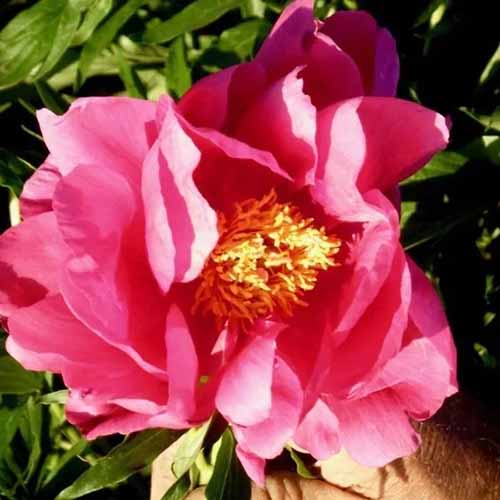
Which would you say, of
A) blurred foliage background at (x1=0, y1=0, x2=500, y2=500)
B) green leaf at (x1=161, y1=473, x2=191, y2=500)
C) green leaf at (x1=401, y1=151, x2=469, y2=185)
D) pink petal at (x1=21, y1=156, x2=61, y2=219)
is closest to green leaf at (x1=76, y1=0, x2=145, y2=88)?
blurred foliage background at (x1=0, y1=0, x2=500, y2=500)

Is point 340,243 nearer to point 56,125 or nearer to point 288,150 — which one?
point 288,150

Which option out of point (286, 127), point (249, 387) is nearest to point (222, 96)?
point (286, 127)

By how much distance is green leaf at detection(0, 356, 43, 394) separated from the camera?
1.32 meters

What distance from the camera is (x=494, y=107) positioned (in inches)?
54.5

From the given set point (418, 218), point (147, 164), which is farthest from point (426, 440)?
point (147, 164)

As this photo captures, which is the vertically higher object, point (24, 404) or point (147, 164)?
point (147, 164)

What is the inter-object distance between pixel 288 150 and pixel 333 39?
0.50 feet

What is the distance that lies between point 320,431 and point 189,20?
0.61 m

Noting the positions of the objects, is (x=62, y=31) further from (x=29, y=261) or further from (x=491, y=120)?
(x=491, y=120)

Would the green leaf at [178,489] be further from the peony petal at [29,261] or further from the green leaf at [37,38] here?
the green leaf at [37,38]

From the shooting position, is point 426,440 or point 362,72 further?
point 426,440

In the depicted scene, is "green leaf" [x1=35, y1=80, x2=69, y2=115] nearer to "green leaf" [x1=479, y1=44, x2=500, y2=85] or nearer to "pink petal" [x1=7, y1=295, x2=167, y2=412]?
"pink petal" [x1=7, y1=295, x2=167, y2=412]

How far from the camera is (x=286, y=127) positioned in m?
0.92

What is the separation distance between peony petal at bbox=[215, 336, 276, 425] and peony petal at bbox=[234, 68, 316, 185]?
7.5 inches
